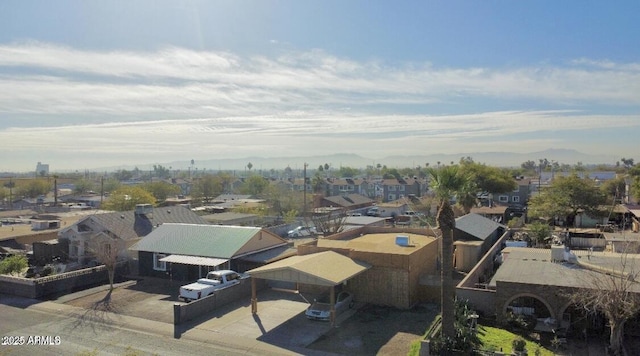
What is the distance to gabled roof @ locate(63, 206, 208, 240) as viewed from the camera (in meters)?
37.2

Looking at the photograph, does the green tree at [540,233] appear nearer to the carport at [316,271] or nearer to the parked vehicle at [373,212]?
the carport at [316,271]

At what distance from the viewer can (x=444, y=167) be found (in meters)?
19.6

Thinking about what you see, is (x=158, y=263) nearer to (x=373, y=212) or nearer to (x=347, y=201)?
(x=373, y=212)

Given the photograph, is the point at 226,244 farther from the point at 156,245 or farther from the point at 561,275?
the point at 561,275

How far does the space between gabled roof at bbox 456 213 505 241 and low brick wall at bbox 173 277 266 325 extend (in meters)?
17.6

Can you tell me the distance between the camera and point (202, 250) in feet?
105

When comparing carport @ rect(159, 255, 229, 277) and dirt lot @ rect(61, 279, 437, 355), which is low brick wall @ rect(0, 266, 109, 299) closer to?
dirt lot @ rect(61, 279, 437, 355)

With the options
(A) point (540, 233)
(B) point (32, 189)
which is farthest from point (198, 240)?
(B) point (32, 189)

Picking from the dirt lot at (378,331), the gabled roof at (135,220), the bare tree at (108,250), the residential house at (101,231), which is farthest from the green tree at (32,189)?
the dirt lot at (378,331)

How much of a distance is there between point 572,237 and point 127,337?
37280mm

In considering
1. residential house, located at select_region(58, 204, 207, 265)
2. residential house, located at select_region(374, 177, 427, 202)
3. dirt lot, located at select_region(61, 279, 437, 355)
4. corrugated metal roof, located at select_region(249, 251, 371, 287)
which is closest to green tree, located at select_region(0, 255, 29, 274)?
residential house, located at select_region(58, 204, 207, 265)

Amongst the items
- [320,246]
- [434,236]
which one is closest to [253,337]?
[320,246]

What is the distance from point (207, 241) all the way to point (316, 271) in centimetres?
1247

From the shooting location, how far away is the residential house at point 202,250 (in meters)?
31.1
